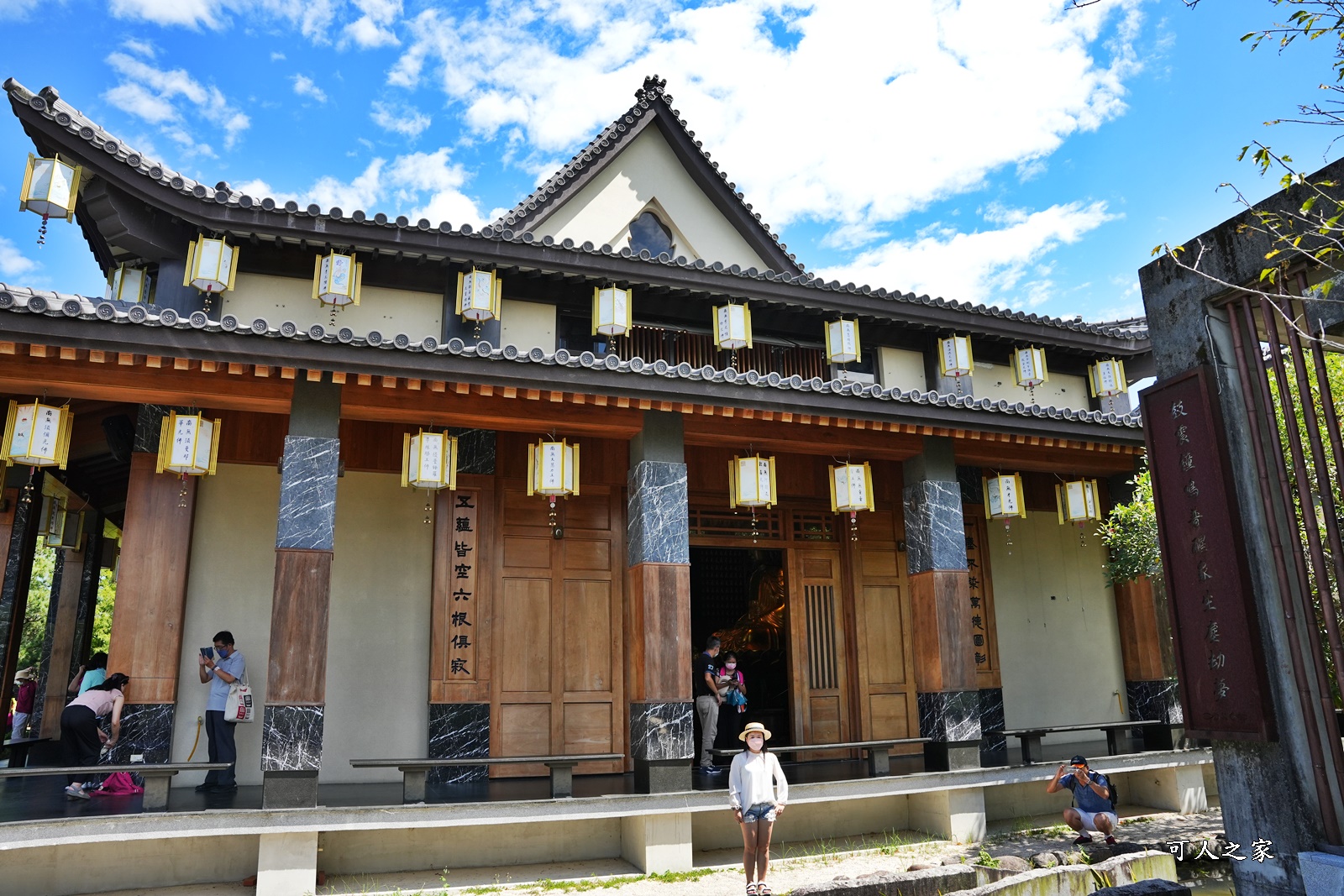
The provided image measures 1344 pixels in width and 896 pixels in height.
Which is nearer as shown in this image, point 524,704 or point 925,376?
point 524,704

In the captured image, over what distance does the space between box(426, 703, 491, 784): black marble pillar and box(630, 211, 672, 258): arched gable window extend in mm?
6235

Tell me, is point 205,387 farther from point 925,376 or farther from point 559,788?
point 925,376

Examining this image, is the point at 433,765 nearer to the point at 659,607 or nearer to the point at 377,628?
the point at 377,628

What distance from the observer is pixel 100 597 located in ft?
93.0

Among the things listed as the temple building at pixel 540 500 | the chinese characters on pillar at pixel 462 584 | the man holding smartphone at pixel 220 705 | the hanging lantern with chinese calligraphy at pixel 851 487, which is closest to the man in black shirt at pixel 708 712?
the temple building at pixel 540 500

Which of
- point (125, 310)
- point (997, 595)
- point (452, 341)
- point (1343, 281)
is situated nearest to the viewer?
point (1343, 281)

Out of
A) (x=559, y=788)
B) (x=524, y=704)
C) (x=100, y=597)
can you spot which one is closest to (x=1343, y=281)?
(x=559, y=788)

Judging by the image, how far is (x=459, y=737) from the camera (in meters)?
8.75

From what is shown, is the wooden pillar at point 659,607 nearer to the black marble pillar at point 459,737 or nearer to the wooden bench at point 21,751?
the black marble pillar at point 459,737

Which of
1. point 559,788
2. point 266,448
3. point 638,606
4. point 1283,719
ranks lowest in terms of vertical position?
point 559,788

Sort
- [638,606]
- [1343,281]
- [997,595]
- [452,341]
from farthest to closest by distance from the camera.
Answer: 1. [997,595]
2. [638,606]
3. [452,341]
4. [1343,281]

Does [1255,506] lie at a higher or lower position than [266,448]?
lower

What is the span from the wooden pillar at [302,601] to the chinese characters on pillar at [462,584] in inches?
67.6

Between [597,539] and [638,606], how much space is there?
1.62 meters
